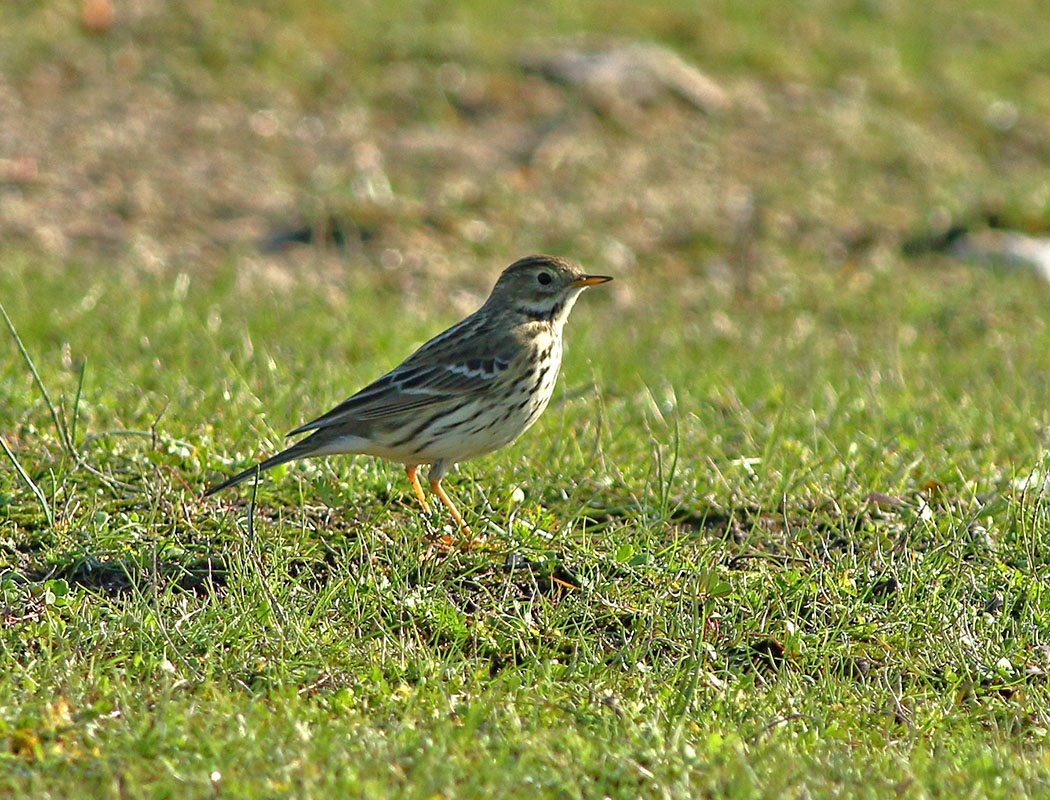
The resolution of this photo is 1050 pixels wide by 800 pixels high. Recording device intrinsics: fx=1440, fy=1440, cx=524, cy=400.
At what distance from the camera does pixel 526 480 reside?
6453 mm

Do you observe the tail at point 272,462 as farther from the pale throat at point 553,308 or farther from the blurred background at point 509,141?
the blurred background at point 509,141

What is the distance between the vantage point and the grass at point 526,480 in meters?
4.47

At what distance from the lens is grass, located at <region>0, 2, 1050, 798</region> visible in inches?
176

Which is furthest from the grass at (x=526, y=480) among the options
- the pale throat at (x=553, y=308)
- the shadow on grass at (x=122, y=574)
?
the pale throat at (x=553, y=308)

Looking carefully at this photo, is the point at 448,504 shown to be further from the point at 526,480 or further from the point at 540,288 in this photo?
the point at 540,288

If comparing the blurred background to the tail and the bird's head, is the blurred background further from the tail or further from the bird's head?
the tail

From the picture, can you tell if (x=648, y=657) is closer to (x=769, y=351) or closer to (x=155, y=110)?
(x=769, y=351)

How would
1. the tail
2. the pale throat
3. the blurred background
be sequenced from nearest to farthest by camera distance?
the tail < the pale throat < the blurred background

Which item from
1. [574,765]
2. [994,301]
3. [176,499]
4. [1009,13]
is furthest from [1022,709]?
[1009,13]

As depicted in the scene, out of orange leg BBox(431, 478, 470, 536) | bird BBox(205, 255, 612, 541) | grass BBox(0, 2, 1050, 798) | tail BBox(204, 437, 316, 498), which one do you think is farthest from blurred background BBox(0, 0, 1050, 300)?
tail BBox(204, 437, 316, 498)

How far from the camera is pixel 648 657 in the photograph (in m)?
5.23

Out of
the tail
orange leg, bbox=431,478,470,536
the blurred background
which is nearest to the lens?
the tail

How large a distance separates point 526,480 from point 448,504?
600 millimetres

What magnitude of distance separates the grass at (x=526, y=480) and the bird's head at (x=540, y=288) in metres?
0.46
